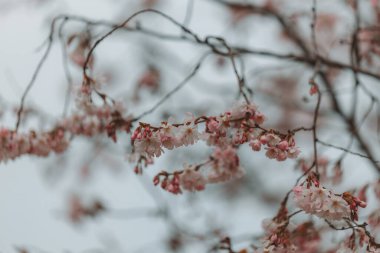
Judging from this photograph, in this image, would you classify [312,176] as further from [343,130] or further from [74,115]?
[343,130]

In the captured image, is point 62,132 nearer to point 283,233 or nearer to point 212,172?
point 212,172

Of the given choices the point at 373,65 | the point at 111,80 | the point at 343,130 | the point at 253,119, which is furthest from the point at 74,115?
the point at 111,80

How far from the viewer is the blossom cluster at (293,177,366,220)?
1465 millimetres

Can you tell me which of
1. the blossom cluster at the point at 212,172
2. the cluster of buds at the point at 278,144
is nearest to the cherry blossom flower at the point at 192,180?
the blossom cluster at the point at 212,172

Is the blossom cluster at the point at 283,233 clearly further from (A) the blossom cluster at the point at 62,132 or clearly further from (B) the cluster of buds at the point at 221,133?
(A) the blossom cluster at the point at 62,132

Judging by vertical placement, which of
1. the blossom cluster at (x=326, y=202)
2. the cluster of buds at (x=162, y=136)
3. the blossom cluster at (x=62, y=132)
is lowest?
the blossom cluster at (x=326, y=202)

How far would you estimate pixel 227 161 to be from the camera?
1.81 meters

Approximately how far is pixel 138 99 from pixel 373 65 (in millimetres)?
1303

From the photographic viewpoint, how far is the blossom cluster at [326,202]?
4.81 ft

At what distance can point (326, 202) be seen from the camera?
1.46 meters

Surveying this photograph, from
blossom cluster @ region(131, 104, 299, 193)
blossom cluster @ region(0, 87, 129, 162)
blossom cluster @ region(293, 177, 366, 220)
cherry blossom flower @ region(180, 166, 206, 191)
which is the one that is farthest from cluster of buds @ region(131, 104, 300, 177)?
blossom cluster @ region(0, 87, 129, 162)

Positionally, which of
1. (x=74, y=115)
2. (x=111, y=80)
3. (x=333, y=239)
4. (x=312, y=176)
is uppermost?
(x=111, y=80)

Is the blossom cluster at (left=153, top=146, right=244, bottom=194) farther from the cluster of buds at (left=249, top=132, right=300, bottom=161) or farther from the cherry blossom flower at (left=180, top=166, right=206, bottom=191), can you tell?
the cluster of buds at (left=249, top=132, right=300, bottom=161)

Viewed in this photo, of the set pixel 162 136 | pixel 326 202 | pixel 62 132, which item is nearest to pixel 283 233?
pixel 326 202
